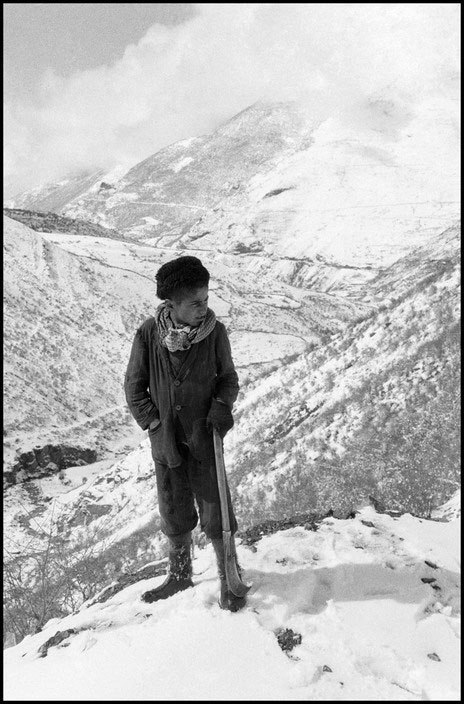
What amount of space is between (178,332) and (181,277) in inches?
11.6

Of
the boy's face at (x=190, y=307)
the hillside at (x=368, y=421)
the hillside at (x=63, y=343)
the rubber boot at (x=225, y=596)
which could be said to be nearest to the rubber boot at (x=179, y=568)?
the rubber boot at (x=225, y=596)

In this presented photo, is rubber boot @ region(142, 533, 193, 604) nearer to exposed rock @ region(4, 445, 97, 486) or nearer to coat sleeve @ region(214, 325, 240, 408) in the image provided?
coat sleeve @ region(214, 325, 240, 408)

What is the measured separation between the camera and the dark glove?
2969mm

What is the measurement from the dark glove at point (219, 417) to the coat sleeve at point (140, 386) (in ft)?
1.01

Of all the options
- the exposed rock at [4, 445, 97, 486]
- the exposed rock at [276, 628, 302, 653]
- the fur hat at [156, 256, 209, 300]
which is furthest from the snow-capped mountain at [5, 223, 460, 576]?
the fur hat at [156, 256, 209, 300]

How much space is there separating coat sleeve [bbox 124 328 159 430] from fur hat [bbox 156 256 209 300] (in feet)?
1.07

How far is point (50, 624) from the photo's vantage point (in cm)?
348

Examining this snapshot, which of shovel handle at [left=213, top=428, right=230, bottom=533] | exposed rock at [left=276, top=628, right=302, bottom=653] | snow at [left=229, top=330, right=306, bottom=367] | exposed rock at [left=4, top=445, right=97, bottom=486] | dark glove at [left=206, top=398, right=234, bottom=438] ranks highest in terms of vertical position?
dark glove at [left=206, top=398, right=234, bottom=438]

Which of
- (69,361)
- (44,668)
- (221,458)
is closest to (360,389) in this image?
(221,458)

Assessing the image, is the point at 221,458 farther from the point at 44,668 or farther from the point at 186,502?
the point at 44,668

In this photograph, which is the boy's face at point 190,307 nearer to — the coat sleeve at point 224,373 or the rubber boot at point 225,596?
the coat sleeve at point 224,373

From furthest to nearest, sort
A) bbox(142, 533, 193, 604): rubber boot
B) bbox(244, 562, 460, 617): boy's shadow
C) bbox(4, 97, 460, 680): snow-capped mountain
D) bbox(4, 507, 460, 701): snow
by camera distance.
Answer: bbox(142, 533, 193, 604): rubber boot → bbox(244, 562, 460, 617): boy's shadow → bbox(4, 97, 460, 680): snow-capped mountain → bbox(4, 507, 460, 701): snow

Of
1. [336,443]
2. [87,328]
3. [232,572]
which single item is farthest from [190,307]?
[87,328]

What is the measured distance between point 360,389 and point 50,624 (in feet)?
17.7
